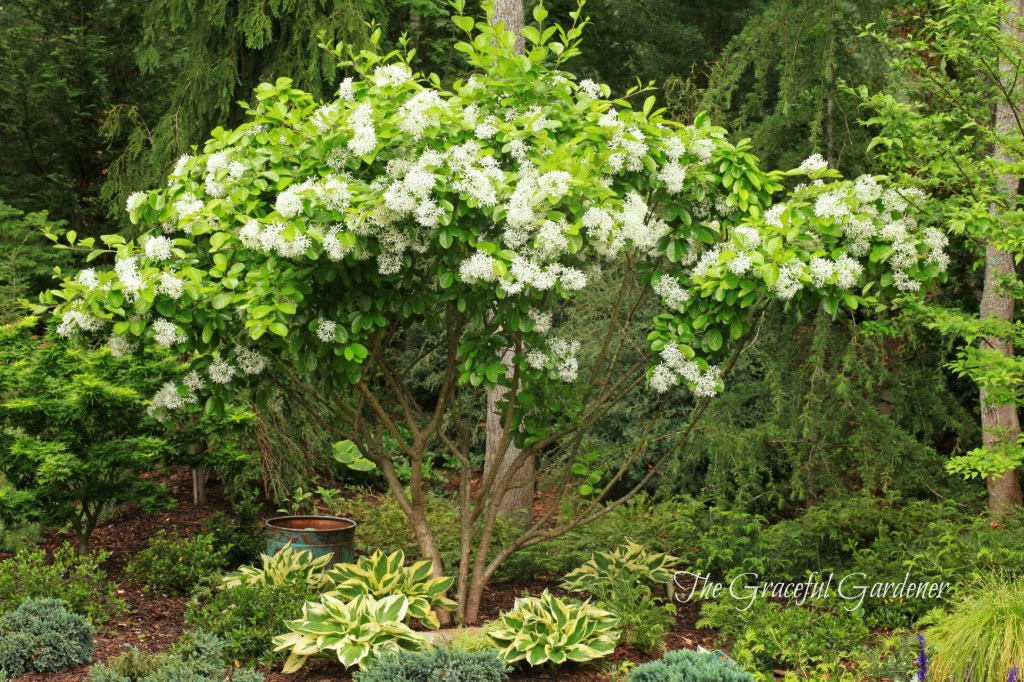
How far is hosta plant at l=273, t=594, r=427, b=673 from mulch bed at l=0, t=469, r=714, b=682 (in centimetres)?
16

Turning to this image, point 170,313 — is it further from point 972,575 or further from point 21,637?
point 972,575

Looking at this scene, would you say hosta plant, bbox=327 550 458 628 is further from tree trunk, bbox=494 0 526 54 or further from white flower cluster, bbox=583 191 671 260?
tree trunk, bbox=494 0 526 54

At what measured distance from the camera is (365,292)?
411cm

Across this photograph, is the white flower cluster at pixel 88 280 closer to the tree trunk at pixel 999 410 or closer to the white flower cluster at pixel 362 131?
the white flower cluster at pixel 362 131

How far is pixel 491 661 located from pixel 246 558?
259 centimetres

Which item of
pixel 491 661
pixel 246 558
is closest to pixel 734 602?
pixel 491 661

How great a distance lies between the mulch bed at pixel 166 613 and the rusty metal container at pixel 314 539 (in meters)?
0.57

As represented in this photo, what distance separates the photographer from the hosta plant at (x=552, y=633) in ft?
13.0

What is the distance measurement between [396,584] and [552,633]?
2.81 ft

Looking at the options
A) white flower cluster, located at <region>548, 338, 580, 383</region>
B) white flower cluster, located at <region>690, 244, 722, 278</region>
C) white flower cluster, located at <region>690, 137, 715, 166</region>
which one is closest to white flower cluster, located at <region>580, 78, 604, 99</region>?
white flower cluster, located at <region>690, 137, 715, 166</region>

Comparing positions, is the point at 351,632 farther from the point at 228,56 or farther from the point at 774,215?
the point at 228,56

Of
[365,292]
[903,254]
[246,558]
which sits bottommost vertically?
[246,558]

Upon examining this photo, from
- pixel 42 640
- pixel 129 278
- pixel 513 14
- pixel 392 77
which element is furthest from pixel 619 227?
pixel 513 14

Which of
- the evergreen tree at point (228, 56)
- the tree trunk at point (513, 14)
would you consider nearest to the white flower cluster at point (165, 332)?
the evergreen tree at point (228, 56)
